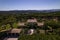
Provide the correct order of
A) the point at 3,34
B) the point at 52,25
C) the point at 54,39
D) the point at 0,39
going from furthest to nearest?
the point at 52,25 < the point at 3,34 < the point at 0,39 < the point at 54,39

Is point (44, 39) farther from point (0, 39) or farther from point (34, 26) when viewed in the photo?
point (34, 26)

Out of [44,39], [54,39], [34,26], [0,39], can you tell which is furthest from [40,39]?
[34,26]

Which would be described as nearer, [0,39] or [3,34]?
[0,39]

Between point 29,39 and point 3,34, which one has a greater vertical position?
point 29,39

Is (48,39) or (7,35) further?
(7,35)

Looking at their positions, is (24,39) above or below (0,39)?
above

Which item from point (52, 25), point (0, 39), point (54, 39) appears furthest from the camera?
point (52, 25)

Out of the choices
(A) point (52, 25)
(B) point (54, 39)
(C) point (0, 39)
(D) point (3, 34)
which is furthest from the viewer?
(A) point (52, 25)

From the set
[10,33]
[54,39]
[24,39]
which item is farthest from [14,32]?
[54,39]

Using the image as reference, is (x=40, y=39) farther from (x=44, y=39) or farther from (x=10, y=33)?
(x=10, y=33)
